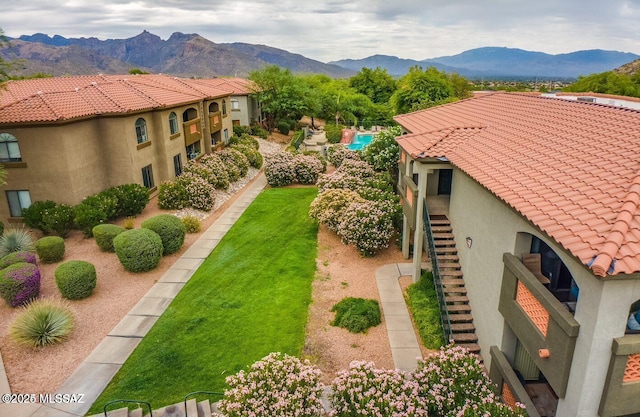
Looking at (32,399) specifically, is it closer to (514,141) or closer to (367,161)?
(514,141)

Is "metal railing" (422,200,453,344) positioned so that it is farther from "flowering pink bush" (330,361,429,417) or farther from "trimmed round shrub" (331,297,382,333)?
"flowering pink bush" (330,361,429,417)

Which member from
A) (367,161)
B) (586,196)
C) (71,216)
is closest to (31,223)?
(71,216)

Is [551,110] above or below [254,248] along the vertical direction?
above

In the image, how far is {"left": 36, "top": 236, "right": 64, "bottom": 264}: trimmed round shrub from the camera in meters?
18.3

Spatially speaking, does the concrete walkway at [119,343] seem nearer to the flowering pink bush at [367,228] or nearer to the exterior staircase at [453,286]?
the flowering pink bush at [367,228]

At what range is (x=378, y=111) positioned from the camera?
74062 millimetres

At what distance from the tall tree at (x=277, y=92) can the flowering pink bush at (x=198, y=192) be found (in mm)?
26815

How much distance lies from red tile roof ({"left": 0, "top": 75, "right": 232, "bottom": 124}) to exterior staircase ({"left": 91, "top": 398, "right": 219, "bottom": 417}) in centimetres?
1516

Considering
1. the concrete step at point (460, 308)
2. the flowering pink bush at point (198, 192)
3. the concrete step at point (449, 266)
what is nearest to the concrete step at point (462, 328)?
the concrete step at point (460, 308)

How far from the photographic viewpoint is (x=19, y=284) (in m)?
14.9

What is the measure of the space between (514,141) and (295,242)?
12.5 metres

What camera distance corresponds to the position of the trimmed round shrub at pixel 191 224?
22969 millimetres

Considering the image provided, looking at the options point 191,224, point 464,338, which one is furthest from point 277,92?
point 464,338

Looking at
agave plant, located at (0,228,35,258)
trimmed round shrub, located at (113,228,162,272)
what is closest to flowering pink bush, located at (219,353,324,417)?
trimmed round shrub, located at (113,228,162,272)
